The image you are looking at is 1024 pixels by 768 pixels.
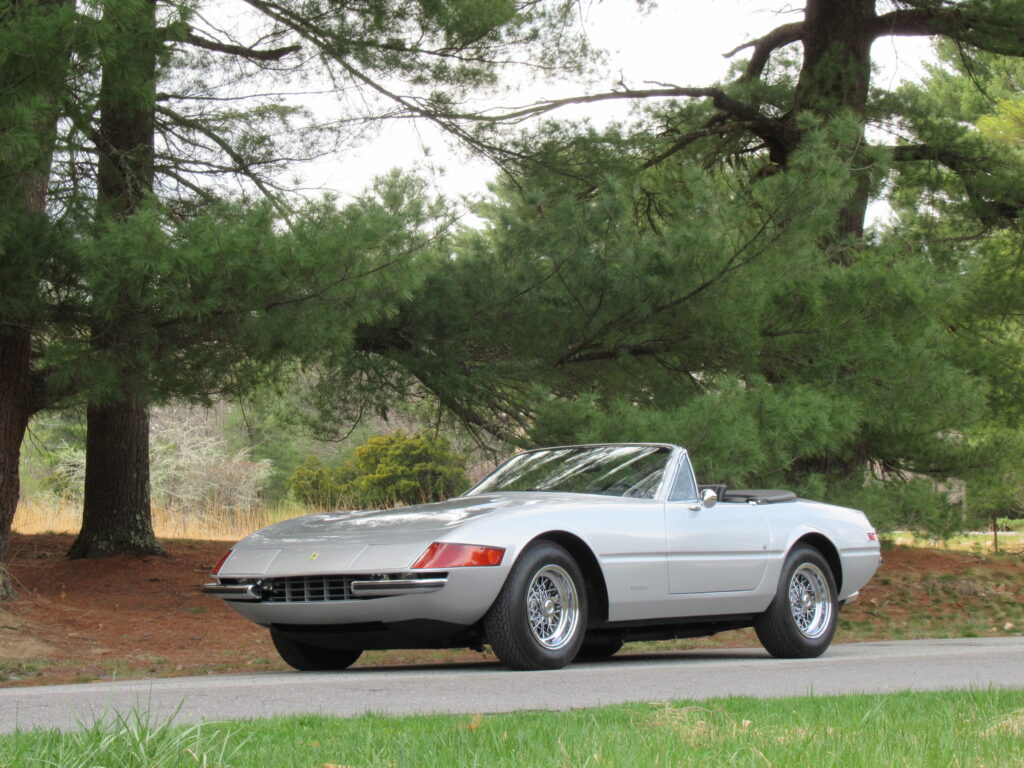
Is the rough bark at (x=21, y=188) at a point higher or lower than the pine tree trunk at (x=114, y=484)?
higher

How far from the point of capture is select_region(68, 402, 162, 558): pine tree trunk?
47.8 ft

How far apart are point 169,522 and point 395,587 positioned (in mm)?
16291

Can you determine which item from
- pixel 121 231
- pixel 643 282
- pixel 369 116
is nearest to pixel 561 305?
pixel 643 282

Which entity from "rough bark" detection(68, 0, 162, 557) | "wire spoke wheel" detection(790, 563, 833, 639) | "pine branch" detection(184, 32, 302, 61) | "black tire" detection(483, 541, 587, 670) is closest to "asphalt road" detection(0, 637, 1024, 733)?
"black tire" detection(483, 541, 587, 670)

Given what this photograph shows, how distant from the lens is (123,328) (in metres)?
9.29

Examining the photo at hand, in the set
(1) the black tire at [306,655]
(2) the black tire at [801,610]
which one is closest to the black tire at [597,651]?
(2) the black tire at [801,610]

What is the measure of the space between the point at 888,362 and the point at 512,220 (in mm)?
3983

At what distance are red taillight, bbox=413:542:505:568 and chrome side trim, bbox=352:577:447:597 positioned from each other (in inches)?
3.4

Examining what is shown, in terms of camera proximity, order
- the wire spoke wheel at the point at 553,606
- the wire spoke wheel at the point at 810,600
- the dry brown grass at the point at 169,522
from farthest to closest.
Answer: the dry brown grass at the point at 169,522
the wire spoke wheel at the point at 810,600
the wire spoke wheel at the point at 553,606

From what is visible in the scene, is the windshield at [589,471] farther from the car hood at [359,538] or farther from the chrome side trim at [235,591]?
the chrome side trim at [235,591]

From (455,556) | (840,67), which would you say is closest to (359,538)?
(455,556)

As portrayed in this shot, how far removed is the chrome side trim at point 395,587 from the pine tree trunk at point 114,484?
8671mm

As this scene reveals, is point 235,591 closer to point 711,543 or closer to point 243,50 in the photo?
point 711,543

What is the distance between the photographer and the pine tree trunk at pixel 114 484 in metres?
14.6
